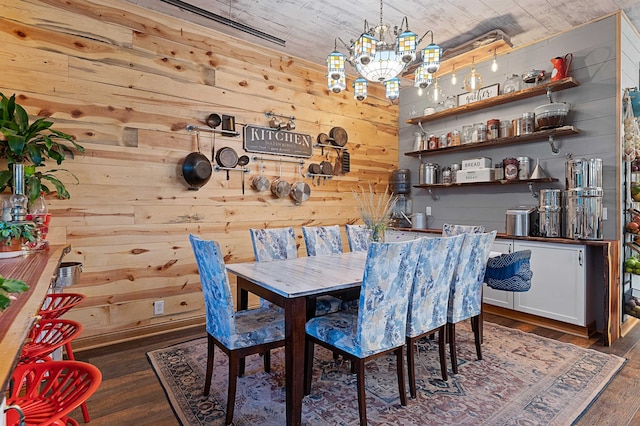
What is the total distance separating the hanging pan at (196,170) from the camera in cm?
336

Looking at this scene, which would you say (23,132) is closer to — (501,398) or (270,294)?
(270,294)

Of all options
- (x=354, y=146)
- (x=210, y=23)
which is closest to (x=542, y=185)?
(x=354, y=146)

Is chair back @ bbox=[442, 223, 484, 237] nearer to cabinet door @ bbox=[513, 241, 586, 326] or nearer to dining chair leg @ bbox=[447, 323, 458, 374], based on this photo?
cabinet door @ bbox=[513, 241, 586, 326]

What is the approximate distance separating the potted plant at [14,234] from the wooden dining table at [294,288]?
1175 mm

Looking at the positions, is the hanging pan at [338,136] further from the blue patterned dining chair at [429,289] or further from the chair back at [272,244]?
the blue patterned dining chair at [429,289]

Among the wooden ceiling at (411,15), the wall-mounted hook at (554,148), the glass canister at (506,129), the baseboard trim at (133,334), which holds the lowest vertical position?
the baseboard trim at (133,334)

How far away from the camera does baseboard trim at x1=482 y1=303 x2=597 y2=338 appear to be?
3.24 metres

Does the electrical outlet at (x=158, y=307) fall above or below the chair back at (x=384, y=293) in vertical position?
below

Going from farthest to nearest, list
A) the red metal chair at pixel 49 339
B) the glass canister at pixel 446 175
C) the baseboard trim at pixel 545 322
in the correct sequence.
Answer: the glass canister at pixel 446 175, the baseboard trim at pixel 545 322, the red metal chair at pixel 49 339

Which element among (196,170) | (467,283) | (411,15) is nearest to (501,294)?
(467,283)

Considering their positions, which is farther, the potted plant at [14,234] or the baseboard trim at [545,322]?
the baseboard trim at [545,322]

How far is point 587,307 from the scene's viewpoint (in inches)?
126

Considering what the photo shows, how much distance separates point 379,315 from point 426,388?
0.82 m

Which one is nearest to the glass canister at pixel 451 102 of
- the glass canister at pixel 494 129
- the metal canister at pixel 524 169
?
the glass canister at pixel 494 129
